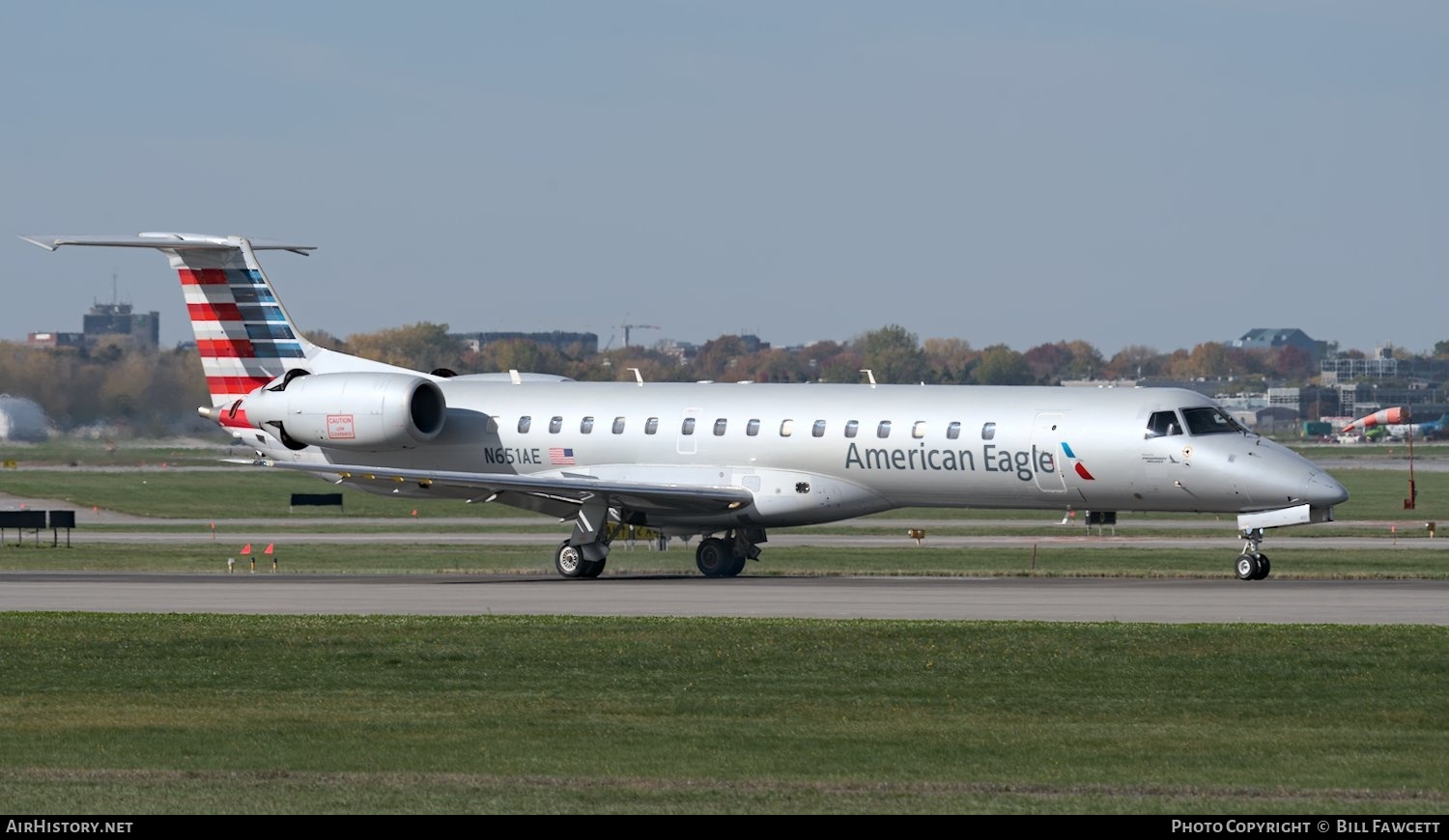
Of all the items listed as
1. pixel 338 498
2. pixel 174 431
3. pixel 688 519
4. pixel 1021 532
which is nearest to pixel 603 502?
pixel 688 519

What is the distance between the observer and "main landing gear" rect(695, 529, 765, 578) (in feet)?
120

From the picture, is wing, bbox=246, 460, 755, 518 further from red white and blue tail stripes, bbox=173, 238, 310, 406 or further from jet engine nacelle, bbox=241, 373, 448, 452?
red white and blue tail stripes, bbox=173, 238, 310, 406

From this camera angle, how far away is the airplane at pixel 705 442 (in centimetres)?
3303

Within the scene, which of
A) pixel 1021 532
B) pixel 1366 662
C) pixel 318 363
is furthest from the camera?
pixel 1021 532

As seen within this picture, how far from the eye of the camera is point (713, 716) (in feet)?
56.4

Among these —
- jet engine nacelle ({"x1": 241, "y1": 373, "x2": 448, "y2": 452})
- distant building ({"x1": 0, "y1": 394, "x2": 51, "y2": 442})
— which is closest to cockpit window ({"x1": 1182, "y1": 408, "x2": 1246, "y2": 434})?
jet engine nacelle ({"x1": 241, "y1": 373, "x2": 448, "y2": 452})

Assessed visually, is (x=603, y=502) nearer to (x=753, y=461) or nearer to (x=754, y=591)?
(x=753, y=461)

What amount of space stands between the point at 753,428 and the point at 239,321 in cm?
1087

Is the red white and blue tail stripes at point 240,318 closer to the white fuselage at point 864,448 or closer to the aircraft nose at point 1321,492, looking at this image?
the white fuselage at point 864,448

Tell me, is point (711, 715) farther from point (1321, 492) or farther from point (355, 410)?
point (355, 410)

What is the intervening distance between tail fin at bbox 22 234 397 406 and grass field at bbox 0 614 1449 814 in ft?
47.7

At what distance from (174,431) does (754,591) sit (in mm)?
31761

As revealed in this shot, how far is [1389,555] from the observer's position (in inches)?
1654

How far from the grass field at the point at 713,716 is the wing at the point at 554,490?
9350mm
